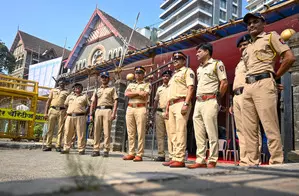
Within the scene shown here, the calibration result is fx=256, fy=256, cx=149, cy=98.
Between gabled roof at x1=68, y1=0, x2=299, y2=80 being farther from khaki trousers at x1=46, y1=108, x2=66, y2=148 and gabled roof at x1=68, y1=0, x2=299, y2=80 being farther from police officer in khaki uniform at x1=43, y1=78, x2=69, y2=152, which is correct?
khaki trousers at x1=46, y1=108, x2=66, y2=148

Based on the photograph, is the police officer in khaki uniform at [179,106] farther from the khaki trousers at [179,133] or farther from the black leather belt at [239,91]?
the black leather belt at [239,91]

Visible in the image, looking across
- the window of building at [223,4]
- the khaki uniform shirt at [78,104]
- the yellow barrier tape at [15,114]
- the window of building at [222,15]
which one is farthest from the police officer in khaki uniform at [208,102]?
the window of building at [223,4]

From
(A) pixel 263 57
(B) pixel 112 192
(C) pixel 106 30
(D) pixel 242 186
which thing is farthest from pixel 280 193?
(C) pixel 106 30

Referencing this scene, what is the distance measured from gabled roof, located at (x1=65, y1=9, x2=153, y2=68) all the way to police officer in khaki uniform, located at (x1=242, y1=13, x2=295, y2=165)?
13.6 metres

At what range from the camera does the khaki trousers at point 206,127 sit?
10.7 ft

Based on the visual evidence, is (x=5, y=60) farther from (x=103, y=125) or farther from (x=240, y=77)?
(x=240, y=77)

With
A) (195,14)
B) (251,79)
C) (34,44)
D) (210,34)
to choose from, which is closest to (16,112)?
(210,34)

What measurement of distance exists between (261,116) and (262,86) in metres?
0.35

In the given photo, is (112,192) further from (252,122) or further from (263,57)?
(263,57)

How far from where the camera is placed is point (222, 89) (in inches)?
136

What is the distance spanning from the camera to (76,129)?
5926 mm

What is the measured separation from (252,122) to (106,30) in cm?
1637

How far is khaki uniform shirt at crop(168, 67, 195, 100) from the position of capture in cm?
375

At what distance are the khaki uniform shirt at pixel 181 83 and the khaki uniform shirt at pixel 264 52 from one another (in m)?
0.85
